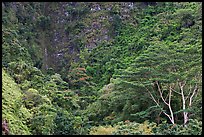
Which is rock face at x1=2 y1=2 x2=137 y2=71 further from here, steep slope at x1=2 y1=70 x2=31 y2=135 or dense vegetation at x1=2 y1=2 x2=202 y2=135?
steep slope at x1=2 y1=70 x2=31 y2=135

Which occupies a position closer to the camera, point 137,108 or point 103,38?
point 137,108

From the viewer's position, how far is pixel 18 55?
23.7 meters

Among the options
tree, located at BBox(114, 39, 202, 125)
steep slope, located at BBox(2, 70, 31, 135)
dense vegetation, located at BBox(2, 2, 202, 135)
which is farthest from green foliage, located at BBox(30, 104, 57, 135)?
tree, located at BBox(114, 39, 202, 125)

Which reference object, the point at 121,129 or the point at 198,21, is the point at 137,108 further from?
the point at 198,21

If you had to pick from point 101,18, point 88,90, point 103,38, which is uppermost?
point 101,18

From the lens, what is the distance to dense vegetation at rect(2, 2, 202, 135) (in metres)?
15.5

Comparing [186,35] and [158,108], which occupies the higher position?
[186,35]

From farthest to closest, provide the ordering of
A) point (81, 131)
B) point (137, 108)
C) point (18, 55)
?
point (18, 55) < point (137, 108) < point (81, 131)

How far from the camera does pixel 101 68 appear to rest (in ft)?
88.7

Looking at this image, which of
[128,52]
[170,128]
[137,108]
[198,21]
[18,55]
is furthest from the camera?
[128,52]

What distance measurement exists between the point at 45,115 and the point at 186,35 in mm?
13565

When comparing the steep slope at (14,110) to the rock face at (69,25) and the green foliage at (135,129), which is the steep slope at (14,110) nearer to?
the green foliage at (135,129)

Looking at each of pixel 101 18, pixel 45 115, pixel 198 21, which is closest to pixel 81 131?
pixel 45 115

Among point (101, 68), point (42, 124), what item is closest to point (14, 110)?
point (42, 124)
